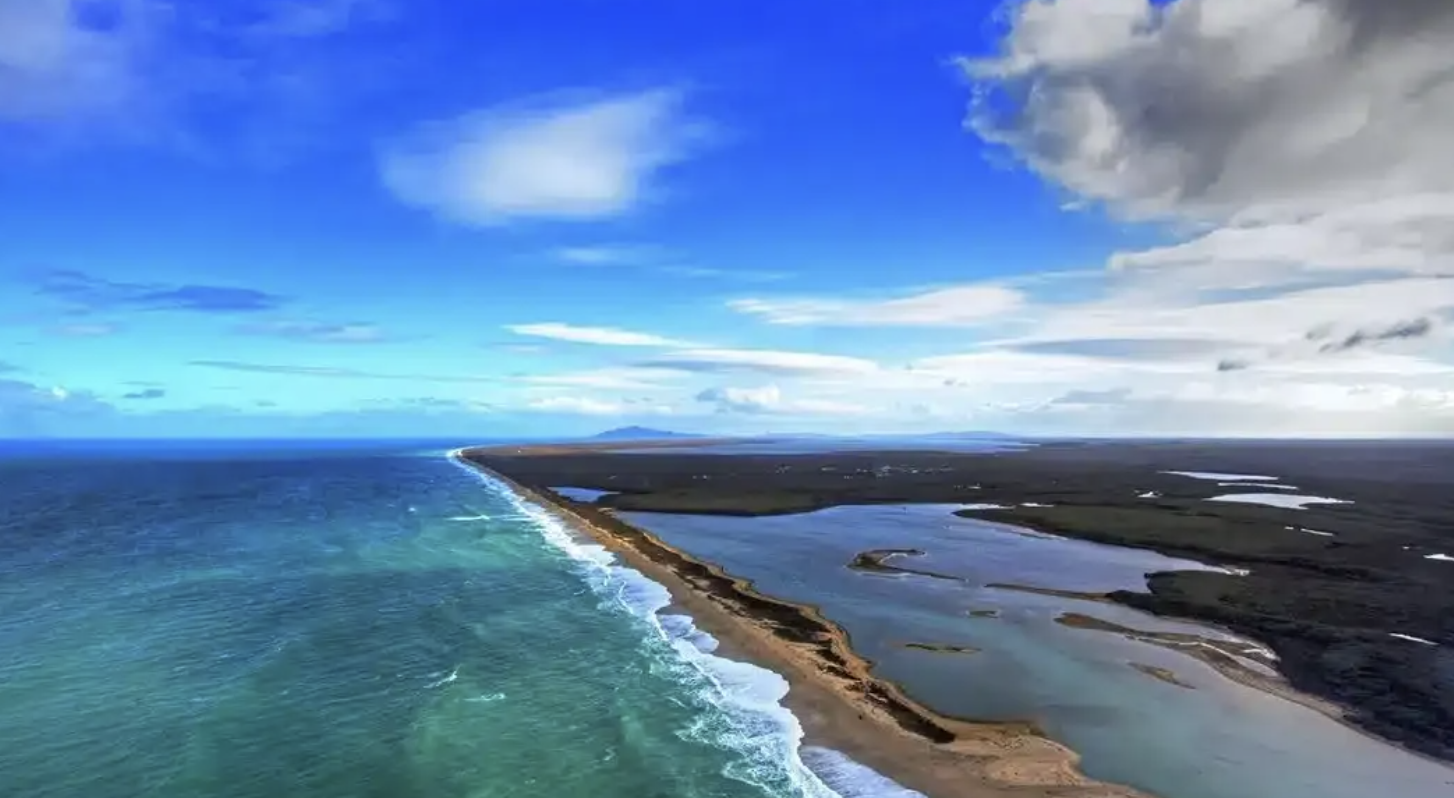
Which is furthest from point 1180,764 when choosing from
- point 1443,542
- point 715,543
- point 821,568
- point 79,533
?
point 79,533

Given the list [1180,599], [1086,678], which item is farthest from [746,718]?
[1180,599]

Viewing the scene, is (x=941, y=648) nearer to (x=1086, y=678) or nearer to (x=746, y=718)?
(x=1086, y=678)

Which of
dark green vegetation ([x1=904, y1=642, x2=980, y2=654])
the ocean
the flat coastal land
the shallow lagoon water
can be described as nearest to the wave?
the ocean

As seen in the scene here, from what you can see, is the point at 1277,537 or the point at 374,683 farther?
the point at 1277,537

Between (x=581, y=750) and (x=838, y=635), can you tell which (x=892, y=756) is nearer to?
(x=581, y=750)

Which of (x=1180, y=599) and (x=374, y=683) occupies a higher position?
(x=1180, y=599)

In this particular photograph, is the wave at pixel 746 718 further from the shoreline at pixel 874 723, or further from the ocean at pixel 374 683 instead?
the shoreline at pixel 874 723

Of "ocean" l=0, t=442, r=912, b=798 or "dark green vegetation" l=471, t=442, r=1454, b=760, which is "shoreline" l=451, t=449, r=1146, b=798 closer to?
"ocean" l=0, t=442, r=912, b=798
